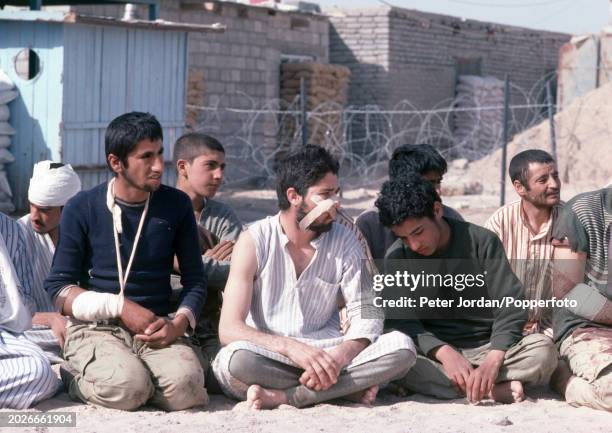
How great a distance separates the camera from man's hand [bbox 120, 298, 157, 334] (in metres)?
4.58

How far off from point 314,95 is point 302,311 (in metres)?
14.0

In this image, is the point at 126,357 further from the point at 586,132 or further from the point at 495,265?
the point at 586,132

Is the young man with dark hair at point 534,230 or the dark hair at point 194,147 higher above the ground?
the dark hair at point 194,147

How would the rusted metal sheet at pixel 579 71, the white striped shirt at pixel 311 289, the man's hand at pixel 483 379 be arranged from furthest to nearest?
the rusted metal sheet at pixel 579 71
the white striped shirt at pixel 311 289
the man's hand at pixel 483 379

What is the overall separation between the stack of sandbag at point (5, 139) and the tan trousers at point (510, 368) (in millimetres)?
6875

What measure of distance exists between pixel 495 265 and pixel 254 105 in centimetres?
1340

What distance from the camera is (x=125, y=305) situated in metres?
4.59

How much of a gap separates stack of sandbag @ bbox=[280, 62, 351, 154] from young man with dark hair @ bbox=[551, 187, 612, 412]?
13.4m

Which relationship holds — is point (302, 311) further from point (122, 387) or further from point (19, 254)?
point (19, 254)

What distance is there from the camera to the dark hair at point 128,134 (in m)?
4.70

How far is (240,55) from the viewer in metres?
17.6

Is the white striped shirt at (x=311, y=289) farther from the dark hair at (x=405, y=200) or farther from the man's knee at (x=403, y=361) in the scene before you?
the dark hair at (x=405, y=200)

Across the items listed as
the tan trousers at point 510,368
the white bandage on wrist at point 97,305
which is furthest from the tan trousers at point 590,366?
the white bandage on wrist at point 97,305

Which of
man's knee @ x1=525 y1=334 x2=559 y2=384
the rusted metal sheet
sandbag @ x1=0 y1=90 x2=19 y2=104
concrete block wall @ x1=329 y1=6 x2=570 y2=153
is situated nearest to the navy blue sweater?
man's knee @ x1=525 y1=334 x2=559 y2=384
